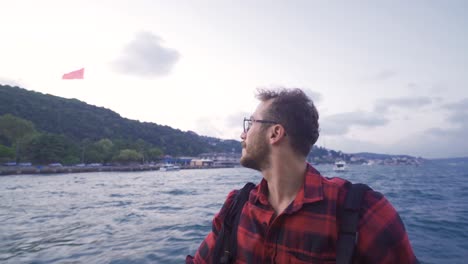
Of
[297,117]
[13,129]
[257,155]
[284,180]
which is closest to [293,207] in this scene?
[284,180]

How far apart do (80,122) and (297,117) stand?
382 feet

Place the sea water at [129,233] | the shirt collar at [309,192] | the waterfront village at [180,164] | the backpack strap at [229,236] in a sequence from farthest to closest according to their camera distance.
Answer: the waterfront village at [180,164] < the sea water at [129,233] < the backpack strap at [229,236] < the shirt collar at [309,192]

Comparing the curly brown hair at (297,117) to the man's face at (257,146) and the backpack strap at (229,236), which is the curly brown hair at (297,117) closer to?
the man's face at (257,146)

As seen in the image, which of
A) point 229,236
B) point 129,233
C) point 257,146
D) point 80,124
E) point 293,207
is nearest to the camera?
point 293,207

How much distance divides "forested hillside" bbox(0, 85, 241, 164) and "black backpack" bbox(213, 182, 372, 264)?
2951 inches

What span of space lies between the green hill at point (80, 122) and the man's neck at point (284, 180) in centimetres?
9696

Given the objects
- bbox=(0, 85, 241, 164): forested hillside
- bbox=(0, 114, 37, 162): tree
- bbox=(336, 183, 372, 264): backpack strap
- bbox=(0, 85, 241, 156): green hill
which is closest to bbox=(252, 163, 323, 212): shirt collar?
bbox=(336, 183, 372, 264): backpack strap

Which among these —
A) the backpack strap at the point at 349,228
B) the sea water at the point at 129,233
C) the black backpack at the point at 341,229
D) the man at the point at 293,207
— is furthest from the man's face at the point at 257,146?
the sea water at the point at 129,233

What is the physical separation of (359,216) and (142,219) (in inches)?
383

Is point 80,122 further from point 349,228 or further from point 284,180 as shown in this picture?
point 349,228

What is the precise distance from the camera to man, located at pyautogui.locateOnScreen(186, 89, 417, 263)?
1453 mm

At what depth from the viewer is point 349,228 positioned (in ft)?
4.80

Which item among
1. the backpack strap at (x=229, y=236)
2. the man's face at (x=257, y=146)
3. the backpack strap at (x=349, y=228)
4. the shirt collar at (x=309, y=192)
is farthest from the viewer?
the man's face at (x=257, y=146)

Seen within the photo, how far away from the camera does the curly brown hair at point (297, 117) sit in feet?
6.31
